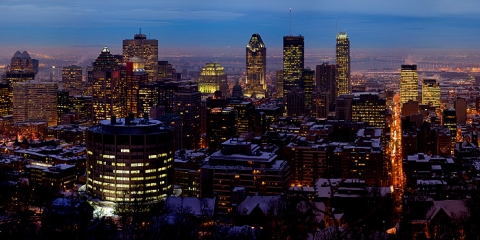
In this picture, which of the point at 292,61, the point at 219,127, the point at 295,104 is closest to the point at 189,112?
the point at 219,127

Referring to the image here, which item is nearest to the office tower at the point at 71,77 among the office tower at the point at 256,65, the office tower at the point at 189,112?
the office tower at the point at 256,65

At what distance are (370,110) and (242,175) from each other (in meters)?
28.6

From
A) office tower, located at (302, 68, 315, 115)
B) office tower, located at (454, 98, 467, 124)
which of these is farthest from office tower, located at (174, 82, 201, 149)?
office tower, located at (454, 98, 467, 124)

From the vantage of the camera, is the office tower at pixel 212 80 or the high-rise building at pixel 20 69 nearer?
the high-rise building at pixel 20 69

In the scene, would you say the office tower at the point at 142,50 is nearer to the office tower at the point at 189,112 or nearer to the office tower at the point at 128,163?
the office tower at the point at 189,112

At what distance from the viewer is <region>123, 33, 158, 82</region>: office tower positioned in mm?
77875

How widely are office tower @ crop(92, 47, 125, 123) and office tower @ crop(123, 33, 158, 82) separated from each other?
53.1 ft

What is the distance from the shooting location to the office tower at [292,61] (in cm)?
7258

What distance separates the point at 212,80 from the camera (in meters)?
78.2

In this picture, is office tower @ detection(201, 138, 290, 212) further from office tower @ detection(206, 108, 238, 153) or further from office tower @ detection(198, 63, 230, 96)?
office tower @ detection(198, 63, 230, 96)

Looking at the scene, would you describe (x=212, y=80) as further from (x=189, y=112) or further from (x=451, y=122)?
(x=451, y=122)

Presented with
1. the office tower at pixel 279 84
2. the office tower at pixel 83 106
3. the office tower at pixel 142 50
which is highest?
the office tower at pixel 142 50

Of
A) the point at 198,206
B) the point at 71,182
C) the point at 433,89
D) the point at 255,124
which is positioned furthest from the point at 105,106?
the point at 198,206

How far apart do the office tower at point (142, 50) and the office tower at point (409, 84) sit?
27023 mm
